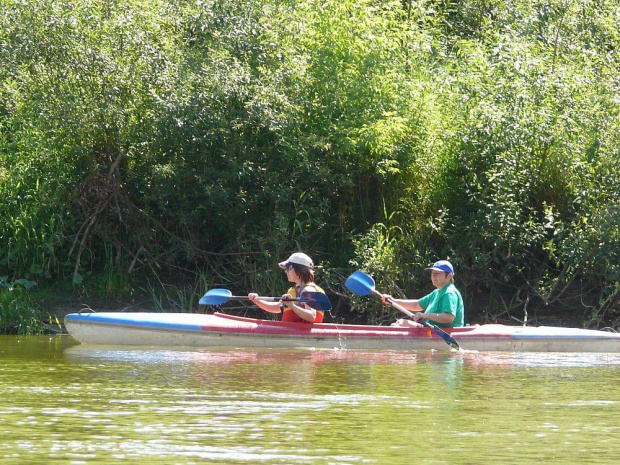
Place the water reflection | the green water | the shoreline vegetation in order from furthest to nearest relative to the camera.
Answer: the shoreline vegetation
the water reflection
the green water

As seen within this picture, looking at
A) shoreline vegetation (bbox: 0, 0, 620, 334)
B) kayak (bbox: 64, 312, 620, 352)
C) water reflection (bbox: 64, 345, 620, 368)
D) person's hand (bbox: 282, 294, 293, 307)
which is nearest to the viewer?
water reflection (bbox: 64, 345, 620, 368)

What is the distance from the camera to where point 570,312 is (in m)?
14.4

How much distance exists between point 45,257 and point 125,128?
6.72ft

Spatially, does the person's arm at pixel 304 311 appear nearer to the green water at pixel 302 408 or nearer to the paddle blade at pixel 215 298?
the green water at pixel 302 408

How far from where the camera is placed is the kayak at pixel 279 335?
11789 millimetres

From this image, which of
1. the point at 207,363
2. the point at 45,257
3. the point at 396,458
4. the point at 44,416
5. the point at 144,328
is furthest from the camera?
the point at 45,257

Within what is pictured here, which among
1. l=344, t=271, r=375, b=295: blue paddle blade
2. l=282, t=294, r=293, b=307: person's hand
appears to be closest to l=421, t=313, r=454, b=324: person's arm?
l=344, t=271, r=375, b=295: blue paddle blade

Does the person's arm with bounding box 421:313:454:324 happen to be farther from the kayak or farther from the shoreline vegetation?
the shoreline vegetation

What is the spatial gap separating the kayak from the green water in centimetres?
58

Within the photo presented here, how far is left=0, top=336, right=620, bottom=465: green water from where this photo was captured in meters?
6.09

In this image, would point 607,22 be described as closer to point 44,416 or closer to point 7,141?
point 7,141

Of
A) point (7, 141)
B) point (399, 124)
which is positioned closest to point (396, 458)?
point (399, 124)

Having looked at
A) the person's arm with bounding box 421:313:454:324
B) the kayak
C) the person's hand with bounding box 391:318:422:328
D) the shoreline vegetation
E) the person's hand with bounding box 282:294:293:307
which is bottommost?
the kayak

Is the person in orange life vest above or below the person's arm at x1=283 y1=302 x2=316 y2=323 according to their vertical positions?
above
